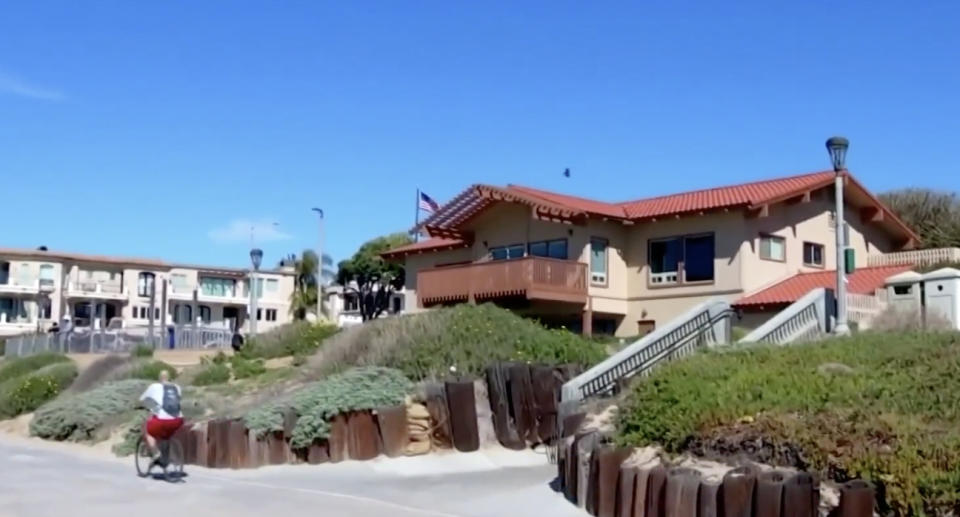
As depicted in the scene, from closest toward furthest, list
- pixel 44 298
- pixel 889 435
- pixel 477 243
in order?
pixel 889 435
pixel 477 243
pixel 44 298

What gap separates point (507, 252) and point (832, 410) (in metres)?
28.0

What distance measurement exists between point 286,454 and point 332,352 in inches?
210

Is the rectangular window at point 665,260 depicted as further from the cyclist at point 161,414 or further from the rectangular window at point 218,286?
the rectangular window at point 218,286

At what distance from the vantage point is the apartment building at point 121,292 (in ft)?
292

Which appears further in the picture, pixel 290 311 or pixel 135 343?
pixel 290 311

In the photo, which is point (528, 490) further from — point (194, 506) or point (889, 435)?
point (889, 435)

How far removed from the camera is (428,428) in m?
19.7

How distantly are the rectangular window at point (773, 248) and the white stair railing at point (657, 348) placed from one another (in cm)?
1455

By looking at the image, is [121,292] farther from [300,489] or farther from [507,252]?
[300,489]

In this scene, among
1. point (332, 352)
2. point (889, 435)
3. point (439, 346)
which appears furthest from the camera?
point (332, 352)

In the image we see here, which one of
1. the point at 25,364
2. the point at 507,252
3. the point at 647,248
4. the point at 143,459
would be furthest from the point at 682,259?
the point at 143,459

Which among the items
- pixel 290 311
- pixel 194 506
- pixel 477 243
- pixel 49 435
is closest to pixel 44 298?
pixel 290 311

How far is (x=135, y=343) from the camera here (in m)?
46.4

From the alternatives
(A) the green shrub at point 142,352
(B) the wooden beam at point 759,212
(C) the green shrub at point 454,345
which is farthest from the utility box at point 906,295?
(A) the green shrub at point 142,352
